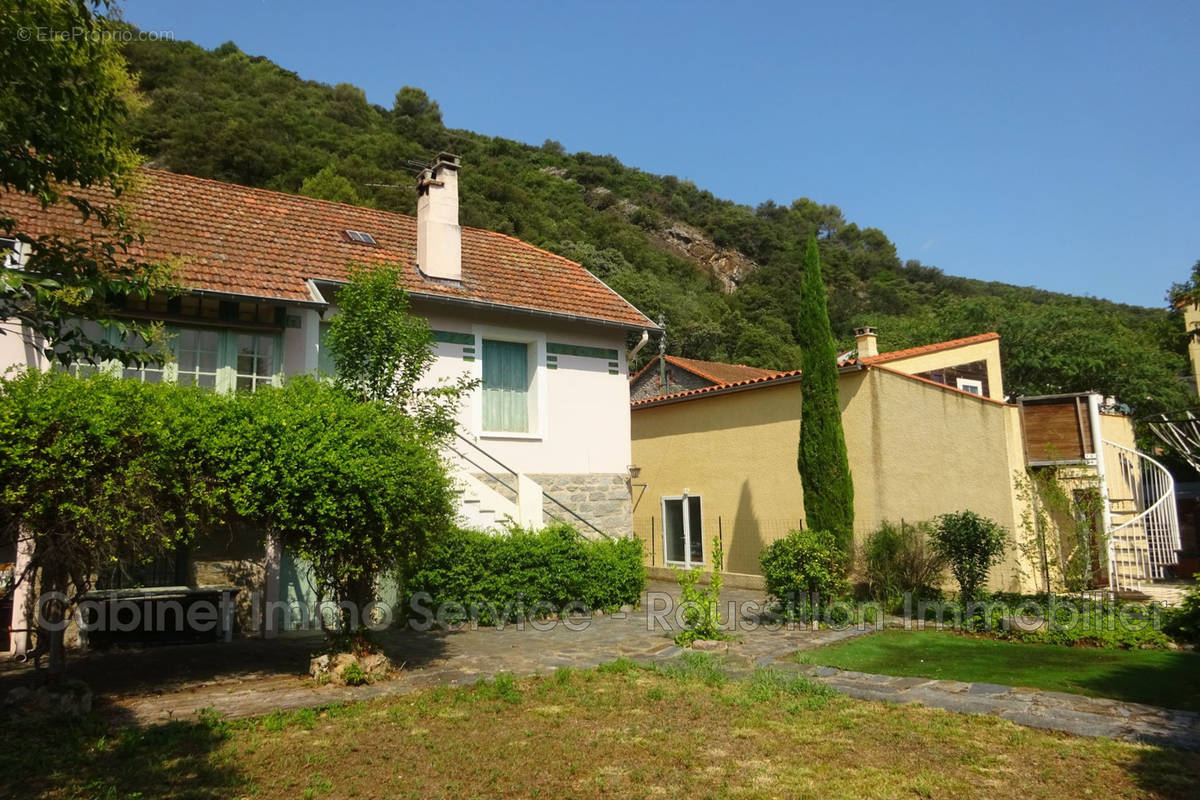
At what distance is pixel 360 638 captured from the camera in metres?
8.64

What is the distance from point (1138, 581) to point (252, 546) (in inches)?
727

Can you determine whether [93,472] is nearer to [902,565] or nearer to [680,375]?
[902,565]

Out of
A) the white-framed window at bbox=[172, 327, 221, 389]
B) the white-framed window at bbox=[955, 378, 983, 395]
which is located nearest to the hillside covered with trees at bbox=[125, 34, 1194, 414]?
the white-framed window at bbox=[955, 378, 983, 395]

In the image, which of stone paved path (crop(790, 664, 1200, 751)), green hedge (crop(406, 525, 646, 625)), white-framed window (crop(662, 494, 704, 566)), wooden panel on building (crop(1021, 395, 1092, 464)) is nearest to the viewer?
stone paved path (crop(790, 664, 1200, 751))

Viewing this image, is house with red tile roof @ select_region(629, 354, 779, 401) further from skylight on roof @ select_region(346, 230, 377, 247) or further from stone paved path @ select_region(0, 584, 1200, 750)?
stone paved path @ select_region(0, 584, 1200, 750)

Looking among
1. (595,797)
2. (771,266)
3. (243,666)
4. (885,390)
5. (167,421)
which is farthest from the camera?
(771,266)

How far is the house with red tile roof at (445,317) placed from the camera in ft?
38.8

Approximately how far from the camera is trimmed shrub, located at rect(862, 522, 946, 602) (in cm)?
1349

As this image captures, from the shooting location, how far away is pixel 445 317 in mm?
14266

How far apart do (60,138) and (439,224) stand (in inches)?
315

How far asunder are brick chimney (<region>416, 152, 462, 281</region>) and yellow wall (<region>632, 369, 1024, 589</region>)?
751 cm

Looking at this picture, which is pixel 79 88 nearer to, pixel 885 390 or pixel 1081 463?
pixel 885 390

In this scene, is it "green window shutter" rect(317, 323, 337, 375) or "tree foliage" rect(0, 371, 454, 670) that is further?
"green window shutter" rect(317, 323, 337, 375)

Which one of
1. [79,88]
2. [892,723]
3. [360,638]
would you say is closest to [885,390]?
[892,723]
